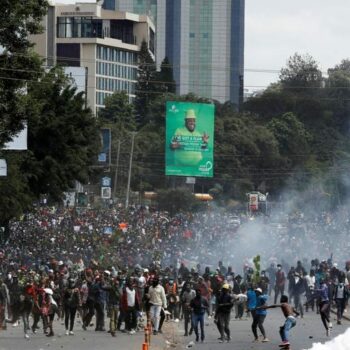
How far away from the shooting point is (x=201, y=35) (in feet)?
640

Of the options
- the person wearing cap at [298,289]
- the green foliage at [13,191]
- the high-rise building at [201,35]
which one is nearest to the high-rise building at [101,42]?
the high-rise building at [201,35]

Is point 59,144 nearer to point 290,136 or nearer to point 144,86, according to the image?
point 290,136

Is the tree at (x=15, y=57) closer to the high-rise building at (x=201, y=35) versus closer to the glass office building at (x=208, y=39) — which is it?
the high-rise building at (x=201, y=35)

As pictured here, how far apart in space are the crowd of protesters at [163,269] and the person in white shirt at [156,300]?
0.02 metres

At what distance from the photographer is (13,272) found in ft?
122

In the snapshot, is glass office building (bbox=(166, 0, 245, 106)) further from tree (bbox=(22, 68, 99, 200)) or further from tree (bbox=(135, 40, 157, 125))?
tree (bbox=(22, 68, 99, 200))

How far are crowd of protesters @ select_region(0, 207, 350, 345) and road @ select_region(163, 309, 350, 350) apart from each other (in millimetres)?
388

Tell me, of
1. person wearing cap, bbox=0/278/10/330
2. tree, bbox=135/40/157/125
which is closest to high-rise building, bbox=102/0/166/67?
tree, bbox=135/40/157/125

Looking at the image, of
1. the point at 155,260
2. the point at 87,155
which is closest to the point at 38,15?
the point at 155,260

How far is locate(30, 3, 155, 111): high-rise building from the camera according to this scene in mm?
162250

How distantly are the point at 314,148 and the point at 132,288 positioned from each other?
90.8 meters

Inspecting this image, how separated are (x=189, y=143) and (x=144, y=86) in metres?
95.7

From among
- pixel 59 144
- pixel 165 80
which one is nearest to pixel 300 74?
pixel 165 80

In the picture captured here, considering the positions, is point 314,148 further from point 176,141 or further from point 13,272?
point 13,272
